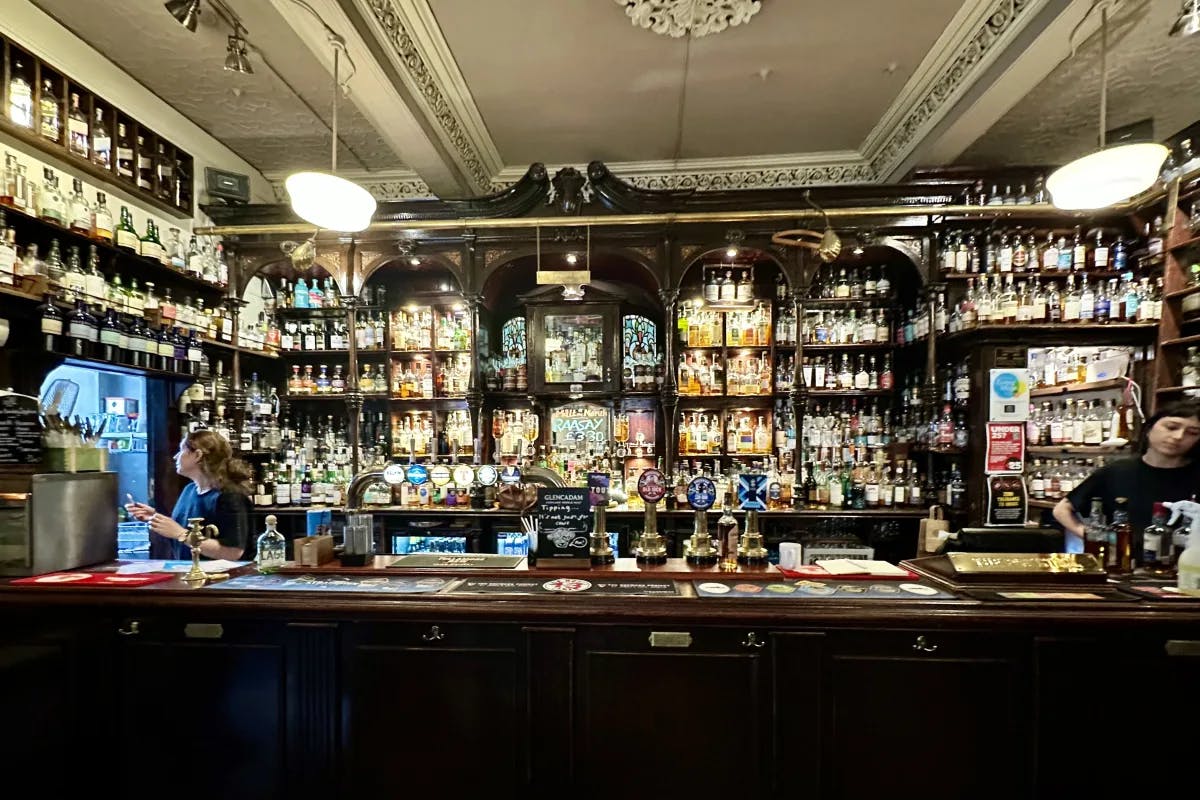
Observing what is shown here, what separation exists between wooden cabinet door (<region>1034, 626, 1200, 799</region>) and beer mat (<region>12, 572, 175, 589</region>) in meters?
3.01

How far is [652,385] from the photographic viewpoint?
4.77 meters

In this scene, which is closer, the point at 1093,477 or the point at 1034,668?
the point at 1034,668

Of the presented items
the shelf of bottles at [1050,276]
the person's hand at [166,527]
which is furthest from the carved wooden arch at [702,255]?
the person's hand at [166,527]

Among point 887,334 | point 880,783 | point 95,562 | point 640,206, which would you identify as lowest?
point 880,783

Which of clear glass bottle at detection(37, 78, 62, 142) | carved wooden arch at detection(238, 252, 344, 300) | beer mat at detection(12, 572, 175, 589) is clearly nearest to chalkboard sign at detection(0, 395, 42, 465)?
beer mat at detection(12, 572, 175, 589)

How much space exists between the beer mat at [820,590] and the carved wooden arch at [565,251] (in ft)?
9.22

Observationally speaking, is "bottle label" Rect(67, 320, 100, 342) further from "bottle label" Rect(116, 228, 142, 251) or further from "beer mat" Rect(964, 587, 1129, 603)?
"beer mat" Rect(964, 587, 1129, 603)

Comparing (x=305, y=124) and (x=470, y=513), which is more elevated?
(x=305, y=124)

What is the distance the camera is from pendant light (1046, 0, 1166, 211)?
7.84 feet

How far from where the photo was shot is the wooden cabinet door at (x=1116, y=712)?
173 centimetres

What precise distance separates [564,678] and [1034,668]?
1441 mm

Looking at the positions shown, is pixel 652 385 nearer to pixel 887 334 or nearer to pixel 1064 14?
pixel 887 334

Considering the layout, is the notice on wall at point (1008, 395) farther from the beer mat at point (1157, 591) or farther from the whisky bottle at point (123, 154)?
the whisky bottle at point (123, 154)

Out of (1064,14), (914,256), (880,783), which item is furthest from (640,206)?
(880,783)
